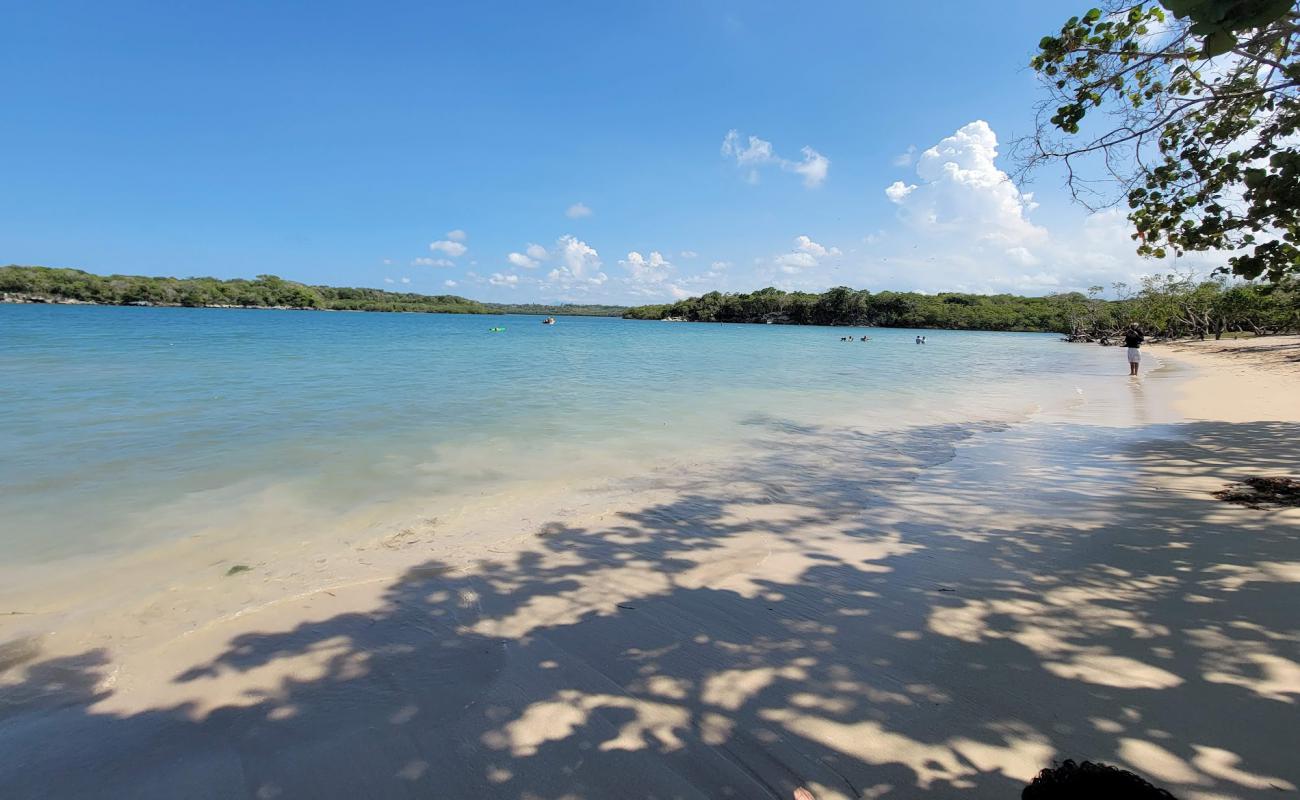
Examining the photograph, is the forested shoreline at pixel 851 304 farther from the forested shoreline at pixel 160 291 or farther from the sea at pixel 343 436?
the sea at pixel 343 436

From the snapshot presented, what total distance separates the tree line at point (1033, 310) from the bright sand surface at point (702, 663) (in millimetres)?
5551

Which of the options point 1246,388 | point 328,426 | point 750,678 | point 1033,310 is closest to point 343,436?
point 328,426

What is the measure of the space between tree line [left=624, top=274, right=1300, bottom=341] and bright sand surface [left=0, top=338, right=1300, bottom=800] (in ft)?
18.2

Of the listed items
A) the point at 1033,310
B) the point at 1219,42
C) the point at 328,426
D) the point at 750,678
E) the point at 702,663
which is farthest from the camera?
the point at 1033,310

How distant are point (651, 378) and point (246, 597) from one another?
16.2 m

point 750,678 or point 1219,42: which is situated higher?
point 1219,42

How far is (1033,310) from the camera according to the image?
99.8 m

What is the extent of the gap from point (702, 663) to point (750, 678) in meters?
0.29

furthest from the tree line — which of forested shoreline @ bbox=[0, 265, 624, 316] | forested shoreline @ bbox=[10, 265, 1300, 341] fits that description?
forested shoreline @ bbox=[0, 265, 624, 316]

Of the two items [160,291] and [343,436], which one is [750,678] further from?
[160,291]

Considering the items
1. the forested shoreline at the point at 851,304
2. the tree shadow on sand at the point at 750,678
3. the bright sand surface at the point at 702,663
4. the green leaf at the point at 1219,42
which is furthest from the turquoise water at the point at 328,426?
the forested shoreline at the point at 851,304

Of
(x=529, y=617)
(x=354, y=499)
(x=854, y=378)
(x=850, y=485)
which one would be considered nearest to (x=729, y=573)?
(x=529, y=617)

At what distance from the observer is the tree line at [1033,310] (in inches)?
1570

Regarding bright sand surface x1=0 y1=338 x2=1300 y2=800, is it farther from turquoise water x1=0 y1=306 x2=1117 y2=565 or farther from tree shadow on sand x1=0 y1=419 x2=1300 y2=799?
turquoise water x1=0 y1=306 x2=1117 y2=565
